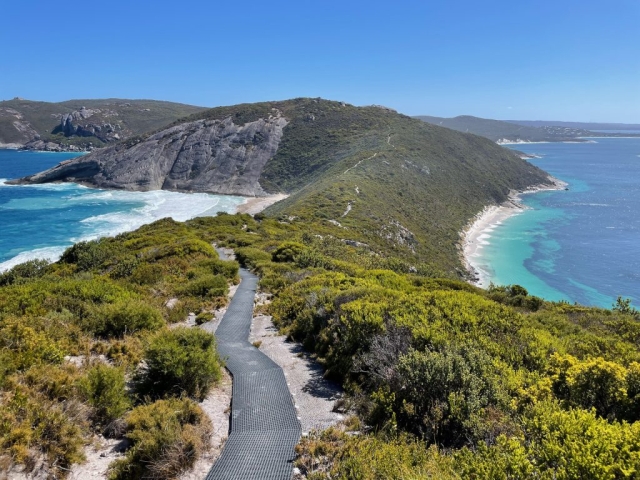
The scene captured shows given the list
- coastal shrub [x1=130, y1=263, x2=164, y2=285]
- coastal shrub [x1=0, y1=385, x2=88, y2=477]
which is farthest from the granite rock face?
coastal shrub [x1=0, y1=385, x2=88, y2=477]

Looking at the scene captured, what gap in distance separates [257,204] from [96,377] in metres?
78.9

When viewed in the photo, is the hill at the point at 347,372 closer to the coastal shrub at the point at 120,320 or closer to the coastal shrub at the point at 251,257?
the coastal shrub at the point at 120,320

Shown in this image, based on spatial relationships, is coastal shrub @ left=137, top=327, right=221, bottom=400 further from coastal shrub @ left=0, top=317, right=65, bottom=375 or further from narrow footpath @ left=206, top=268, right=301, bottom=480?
coastal shrub @ left=0, top=317, right=65, bottom=375

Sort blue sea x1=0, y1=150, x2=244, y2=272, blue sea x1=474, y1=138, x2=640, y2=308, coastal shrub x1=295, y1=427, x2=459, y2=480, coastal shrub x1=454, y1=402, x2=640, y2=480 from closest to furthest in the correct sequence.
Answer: coastal shrub x1=454, y1=402, x2=640, y2=480
coastal shrub x1=295, y1=427, x2=459, y2=480
blue sea x1=474, y1=138, x2=640, y2=308
blue sea x1=0, y1=150, x2=244, y2=272

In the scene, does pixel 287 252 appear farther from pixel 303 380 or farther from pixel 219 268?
pixel 303 380

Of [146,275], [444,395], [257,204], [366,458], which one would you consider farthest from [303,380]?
[257,204]

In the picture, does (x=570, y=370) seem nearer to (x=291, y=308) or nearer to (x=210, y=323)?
(x=291, y=308)

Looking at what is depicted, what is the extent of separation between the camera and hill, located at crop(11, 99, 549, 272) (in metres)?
59.3

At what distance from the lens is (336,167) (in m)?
86.2

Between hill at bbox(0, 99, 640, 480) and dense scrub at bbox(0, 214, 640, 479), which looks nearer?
dense scrub at bbox(0, 214, 640, 479)

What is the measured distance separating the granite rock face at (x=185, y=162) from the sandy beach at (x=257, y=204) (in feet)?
16.1

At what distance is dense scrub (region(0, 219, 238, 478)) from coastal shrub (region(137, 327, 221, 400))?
0.03 meters

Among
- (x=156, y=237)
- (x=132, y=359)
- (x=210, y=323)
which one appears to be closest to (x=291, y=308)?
(x=210, y=323)

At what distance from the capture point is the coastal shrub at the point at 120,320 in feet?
37.6
